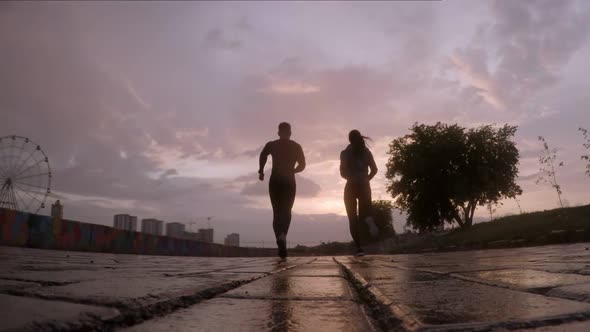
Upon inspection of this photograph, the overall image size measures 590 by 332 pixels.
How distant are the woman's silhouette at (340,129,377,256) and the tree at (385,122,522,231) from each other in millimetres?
22559

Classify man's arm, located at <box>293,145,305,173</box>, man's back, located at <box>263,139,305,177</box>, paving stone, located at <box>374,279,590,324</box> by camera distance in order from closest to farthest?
paving stone, located at <box>374,279,590,324</box>, man's back, located at <box>263,139,305,177</box>, man's arm, located at <box>293,145,305,173</box>

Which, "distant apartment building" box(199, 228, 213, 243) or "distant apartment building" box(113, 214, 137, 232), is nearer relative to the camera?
"distant apartment building" box(113, 214, 137, 232)

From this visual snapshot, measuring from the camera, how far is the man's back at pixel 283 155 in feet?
23.9

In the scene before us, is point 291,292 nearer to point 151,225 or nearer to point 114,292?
point 114,292

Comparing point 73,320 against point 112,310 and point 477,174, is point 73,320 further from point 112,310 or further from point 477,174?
point 477,174

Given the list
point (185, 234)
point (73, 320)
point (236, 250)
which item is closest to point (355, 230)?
point (73, 320)

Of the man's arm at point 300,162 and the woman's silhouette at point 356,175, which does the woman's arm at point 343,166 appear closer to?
the woman's silhouette at point 356,175

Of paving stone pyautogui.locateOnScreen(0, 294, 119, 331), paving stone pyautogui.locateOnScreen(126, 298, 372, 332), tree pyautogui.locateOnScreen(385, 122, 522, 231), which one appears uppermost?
tree pyautogui.locateOnScreen(385, 122, 522, 231)

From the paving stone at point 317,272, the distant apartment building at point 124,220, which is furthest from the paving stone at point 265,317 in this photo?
the distant apartment building at point 124,220

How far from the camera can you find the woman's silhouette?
741 centimetres

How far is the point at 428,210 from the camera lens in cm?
3084

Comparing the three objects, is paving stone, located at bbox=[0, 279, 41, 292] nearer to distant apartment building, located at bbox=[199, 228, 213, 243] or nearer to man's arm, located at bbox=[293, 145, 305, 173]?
man's arm, located at bbox=[293, 145, 305, 173]

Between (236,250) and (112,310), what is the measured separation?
115 ft

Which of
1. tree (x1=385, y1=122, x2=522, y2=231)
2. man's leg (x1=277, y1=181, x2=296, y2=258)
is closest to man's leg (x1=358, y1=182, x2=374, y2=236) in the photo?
man's leg (x1=277, y1=181, x2=296, y2=258)
